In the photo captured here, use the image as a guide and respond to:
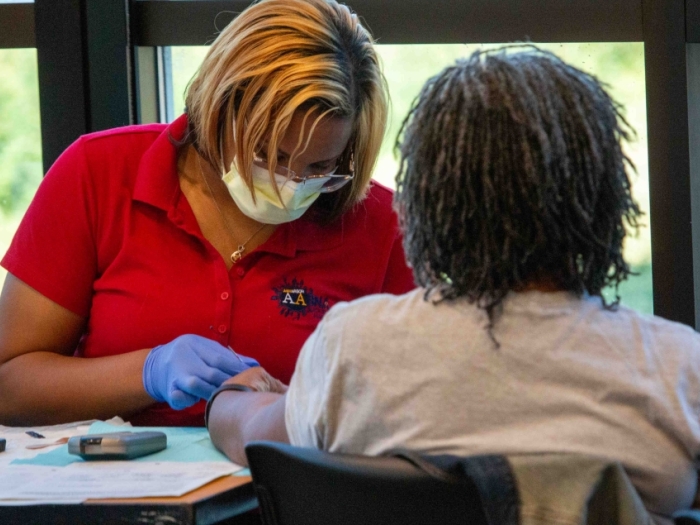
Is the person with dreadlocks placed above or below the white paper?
above

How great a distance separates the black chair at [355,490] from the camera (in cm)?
71

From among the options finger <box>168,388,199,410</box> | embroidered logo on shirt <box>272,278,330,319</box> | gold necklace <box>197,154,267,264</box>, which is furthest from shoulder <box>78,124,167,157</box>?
finger <box>168,388,199,410</box>

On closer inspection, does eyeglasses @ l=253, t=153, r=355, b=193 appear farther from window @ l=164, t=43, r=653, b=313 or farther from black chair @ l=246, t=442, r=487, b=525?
black chair @ l=246, t=442, r=487, b=525

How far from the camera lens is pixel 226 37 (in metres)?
1.44

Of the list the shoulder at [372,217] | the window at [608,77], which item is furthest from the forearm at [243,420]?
the window at [608,77]

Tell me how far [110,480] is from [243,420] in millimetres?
173

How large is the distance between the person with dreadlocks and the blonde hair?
536 mm

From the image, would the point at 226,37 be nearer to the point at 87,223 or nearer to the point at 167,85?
the point at 87,223

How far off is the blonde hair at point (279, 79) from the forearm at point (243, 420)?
0.46 m

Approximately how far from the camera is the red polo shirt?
1.47 meters

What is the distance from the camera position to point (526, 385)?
780mm

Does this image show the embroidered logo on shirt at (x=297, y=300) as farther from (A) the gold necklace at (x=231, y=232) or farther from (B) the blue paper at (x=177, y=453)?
(B) the blue paper at (x=177, y=453)

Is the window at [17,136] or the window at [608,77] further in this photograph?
the window at [17,136]

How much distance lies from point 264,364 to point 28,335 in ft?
1.37
